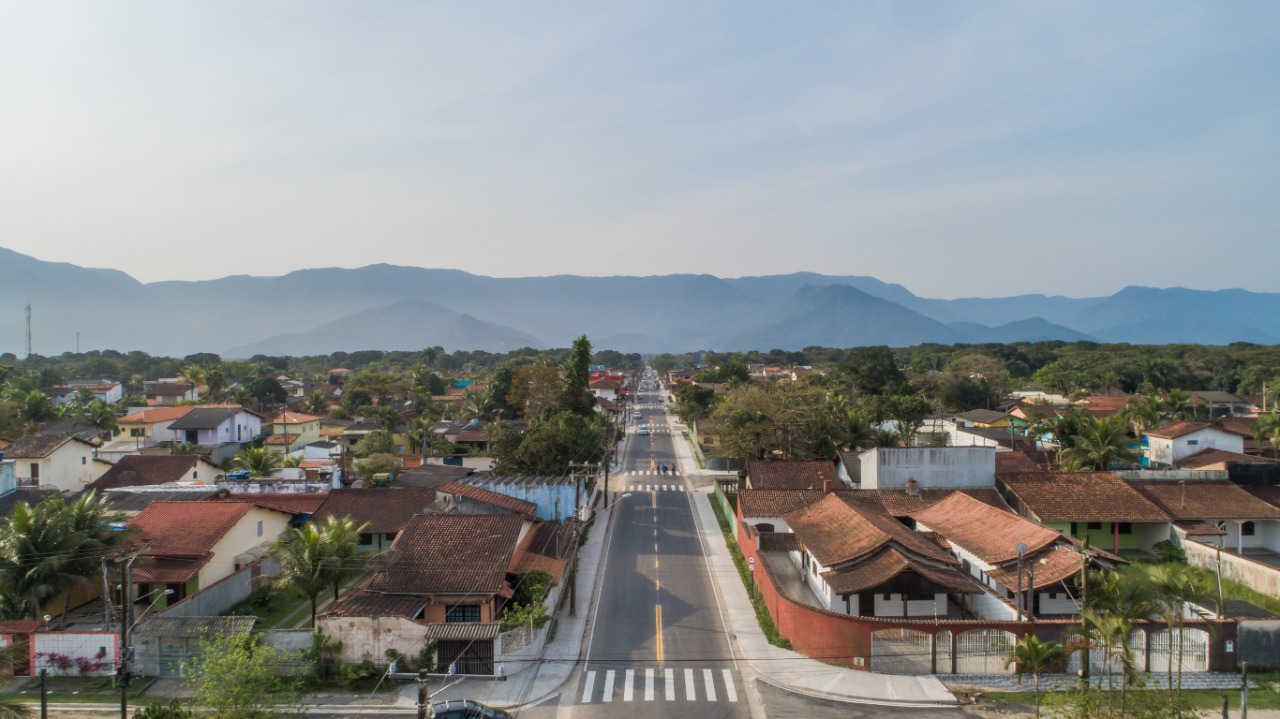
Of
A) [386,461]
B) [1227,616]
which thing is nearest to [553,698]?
[1227,616]

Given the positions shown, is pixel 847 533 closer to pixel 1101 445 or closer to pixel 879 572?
pixel 879 572

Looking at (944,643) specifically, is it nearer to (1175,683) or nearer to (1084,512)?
(1175,683)

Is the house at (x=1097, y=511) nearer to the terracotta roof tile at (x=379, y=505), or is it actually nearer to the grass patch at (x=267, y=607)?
the terracotta roof tile at (x=379, y=505)

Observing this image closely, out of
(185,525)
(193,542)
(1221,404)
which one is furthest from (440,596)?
(1221,404)

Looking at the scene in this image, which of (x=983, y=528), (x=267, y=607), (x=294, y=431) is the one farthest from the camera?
(x=294, y=431)

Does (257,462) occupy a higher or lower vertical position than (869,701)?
higher

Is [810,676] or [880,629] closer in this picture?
[810,676]

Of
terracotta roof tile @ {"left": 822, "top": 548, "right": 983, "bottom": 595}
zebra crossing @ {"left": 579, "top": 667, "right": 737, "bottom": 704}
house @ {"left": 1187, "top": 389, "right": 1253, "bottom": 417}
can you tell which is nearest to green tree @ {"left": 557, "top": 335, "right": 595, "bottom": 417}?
terracotta roof tile @ {"left": 822, "top": 548, "right": 983, "bottom": 595}

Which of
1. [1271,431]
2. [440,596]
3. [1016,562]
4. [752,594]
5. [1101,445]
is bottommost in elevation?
[752,594]
